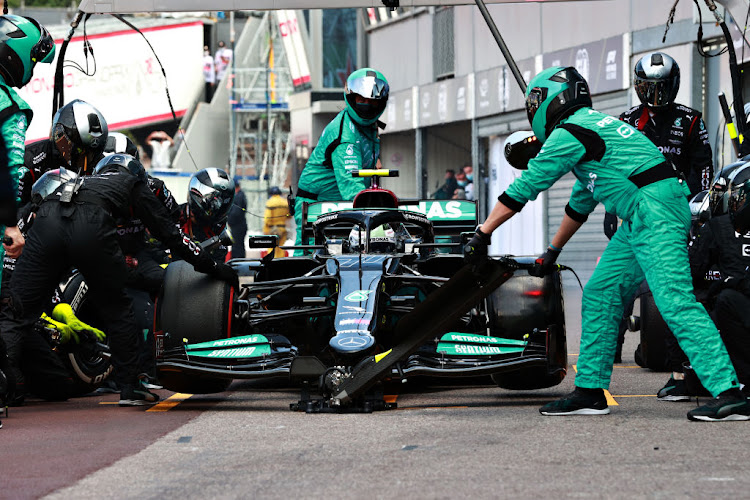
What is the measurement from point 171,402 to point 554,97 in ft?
10.0

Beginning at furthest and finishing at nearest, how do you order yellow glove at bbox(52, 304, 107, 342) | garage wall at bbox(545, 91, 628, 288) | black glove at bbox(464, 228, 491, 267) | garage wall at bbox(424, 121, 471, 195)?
garage wall at bbox(424, 121, 471, 195)
garage wall at bbox(545, 91, 628, 288)
yellow glove at bbox(52, 304, 107, 342)
black glove at bbox(464, 228, 491, 267)

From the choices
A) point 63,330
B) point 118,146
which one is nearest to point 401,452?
point 63,330

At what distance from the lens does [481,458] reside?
5410 mm

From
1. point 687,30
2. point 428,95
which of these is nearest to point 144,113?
Result: point 428,95

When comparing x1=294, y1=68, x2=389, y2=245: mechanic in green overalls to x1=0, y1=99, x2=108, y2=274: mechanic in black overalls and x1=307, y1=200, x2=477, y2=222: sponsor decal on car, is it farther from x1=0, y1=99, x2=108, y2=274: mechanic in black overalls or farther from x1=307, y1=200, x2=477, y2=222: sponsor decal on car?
x1=0, y1=99, x2=108, y2=274: mechanic in black overalls

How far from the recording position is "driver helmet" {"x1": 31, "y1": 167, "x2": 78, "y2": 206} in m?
8.19

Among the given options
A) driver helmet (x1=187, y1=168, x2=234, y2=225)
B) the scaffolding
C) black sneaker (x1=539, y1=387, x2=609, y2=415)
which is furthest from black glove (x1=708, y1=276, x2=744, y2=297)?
the scaffolding

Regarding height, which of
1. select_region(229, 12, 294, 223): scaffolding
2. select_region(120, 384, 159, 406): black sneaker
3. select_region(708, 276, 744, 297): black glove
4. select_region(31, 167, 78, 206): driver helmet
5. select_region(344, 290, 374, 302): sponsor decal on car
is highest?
select_region(229, 12, 294, 223): scaffolding

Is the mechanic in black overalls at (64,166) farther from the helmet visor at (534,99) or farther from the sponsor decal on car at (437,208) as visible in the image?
the helmet visor at (534,99)

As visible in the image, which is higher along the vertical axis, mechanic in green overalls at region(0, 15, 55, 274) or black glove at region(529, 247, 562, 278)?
mechanic in green overalls at region(0, 15, 55, 274)

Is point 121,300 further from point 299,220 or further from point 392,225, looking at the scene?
point 299,220

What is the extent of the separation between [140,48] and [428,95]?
52.5 feet

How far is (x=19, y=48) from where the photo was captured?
766 centimetres

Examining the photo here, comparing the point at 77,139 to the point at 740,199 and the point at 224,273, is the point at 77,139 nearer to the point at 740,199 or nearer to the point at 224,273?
the point at 224,273
